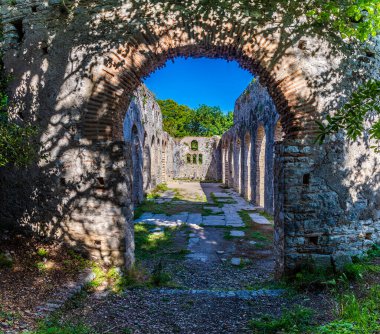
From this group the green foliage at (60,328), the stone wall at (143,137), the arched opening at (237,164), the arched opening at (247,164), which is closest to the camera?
the green foliage at (60,328)

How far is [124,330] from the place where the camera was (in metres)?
Answer: 3.26

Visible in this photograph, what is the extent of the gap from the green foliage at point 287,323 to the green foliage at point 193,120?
43813mm

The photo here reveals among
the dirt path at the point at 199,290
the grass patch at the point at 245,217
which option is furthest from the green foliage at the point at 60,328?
the grass patch at the point at 245,217

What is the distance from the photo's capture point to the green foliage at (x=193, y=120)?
47125 millimetres

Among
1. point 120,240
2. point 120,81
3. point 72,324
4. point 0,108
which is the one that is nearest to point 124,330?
point 72,324

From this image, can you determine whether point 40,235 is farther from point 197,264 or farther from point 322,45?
point 322,45

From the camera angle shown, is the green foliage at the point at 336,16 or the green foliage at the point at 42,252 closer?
the green foliage at the point at 336,16

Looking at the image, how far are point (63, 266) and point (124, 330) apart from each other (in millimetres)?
1794

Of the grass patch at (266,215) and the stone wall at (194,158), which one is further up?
the stone wall at (194,158)

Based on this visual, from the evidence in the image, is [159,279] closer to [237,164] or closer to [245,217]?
[245,217]

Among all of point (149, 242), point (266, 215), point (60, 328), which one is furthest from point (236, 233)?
point (60, 328)

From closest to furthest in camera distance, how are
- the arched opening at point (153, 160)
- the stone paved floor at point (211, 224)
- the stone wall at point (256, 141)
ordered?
1. the stone paved floor at point (211, 224)
2. the stone wall at point (256, 141)
3. the arched opening at point (153, 160)

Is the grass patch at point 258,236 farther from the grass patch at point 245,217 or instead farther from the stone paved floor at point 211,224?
the grass patch at point 245,217

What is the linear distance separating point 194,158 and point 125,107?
27.0 metres
